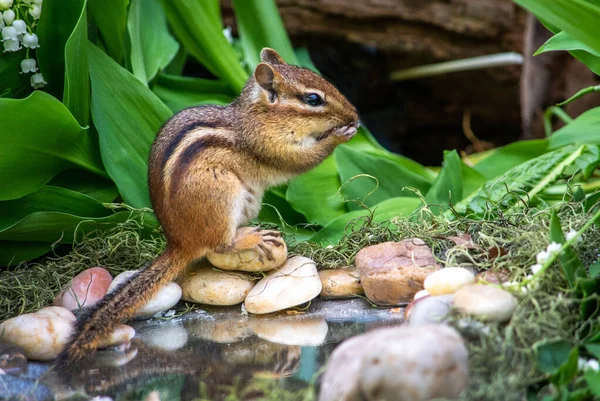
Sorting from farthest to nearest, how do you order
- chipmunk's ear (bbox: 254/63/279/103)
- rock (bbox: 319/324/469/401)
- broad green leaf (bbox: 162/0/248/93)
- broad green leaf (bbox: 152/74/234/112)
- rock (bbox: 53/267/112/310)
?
broad green leaf (bbox: 152/74/234/112), broad green leaf (bbox: 162/0/248/93), chipmunk's ear (bbox: 254/63/279/103), rock (bbox: 53/267/112/310), rock (bbox: 319/324/469/401)

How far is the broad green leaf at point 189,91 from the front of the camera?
12.2ft

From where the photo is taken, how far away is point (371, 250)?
267 centimetres

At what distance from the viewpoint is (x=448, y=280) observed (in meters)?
2.30

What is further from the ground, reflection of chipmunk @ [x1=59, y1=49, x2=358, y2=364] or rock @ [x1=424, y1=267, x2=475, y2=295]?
reflection of chipmunk @ [x1=59, y1=49, x2=358, y2=364]

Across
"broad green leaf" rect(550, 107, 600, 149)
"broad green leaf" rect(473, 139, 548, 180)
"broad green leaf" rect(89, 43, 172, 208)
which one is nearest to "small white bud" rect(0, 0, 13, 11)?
"broad green leaf" rect(89, 43, 172, 208)

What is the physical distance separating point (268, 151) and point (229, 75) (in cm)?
102

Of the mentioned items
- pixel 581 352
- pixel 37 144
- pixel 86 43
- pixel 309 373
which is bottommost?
pixel 581 352

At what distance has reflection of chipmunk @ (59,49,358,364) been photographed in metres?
2.59

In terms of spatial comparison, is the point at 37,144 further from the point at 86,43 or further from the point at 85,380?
the point at 85,380

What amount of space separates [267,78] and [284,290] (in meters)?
0.76

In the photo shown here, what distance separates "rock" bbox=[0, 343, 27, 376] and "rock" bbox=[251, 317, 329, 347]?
69 cm

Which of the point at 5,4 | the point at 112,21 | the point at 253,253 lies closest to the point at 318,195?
the point at 253,253

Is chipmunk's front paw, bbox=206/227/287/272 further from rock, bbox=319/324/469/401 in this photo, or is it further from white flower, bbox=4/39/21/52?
white flower, bbox=4/39/21/52

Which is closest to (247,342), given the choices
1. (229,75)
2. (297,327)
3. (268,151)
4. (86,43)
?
(297,327)
